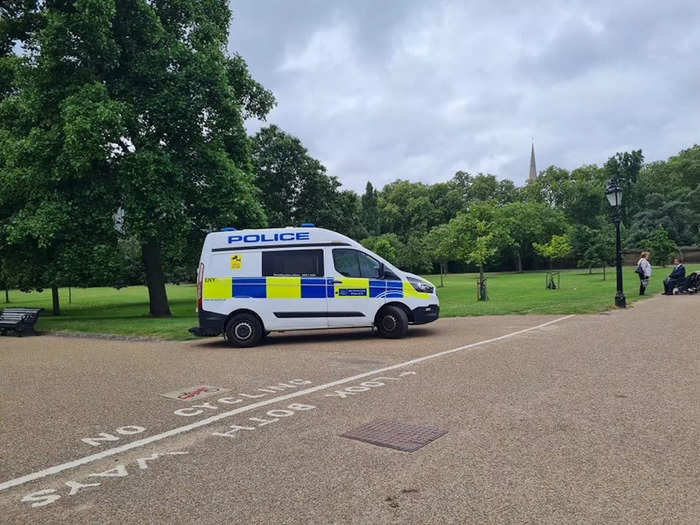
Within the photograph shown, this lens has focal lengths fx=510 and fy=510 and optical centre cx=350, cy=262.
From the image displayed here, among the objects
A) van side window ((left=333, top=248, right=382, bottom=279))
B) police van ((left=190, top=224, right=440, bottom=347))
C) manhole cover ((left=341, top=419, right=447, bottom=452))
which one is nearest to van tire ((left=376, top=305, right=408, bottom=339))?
police van ((left=190, top=224, right=440, bottom=347))

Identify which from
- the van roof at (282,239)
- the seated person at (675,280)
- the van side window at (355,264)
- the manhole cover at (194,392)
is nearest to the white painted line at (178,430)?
the manhole cover at (194,392)

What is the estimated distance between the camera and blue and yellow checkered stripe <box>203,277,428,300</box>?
10.8 meters

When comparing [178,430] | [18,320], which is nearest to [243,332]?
[178,430]

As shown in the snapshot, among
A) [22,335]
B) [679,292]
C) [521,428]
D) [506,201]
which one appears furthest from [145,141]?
[506,201]

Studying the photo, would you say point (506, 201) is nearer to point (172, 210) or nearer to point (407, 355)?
point (172, 210)

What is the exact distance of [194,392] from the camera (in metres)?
6.62

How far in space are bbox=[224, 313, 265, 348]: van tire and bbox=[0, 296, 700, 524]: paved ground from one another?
151 cm

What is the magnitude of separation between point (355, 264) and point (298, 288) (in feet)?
4.32

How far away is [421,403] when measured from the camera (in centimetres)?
570

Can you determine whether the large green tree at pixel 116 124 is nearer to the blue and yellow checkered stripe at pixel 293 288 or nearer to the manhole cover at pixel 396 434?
the blue and yellow checkered stripe at pixel 293 288

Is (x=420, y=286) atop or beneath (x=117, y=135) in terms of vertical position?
beneath

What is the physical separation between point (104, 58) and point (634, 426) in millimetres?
18367

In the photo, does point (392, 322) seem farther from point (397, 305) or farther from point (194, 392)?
point (194, 392)

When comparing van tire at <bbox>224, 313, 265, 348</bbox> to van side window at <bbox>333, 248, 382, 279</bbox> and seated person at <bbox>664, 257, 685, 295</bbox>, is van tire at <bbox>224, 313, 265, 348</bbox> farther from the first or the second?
seated person at <bbox>664, 257, 685, 295</bbox>
